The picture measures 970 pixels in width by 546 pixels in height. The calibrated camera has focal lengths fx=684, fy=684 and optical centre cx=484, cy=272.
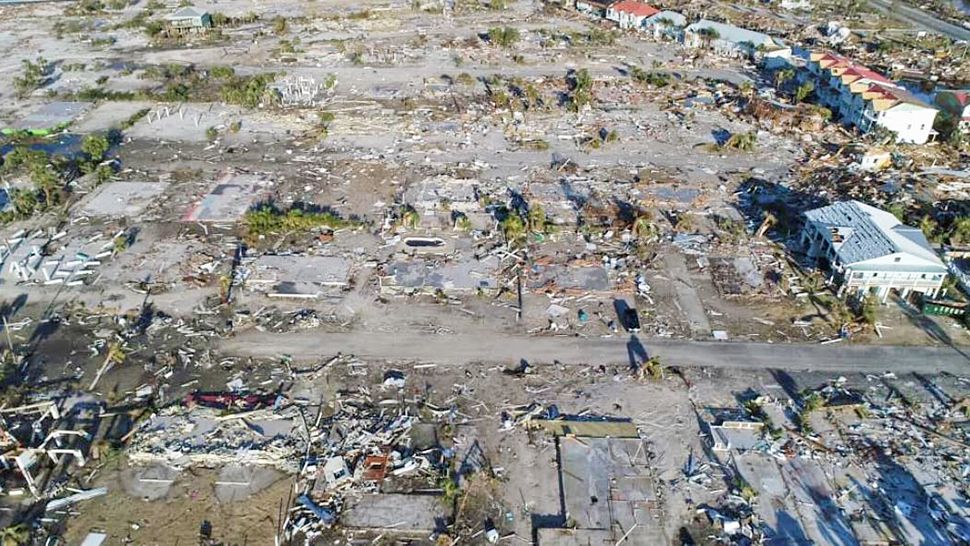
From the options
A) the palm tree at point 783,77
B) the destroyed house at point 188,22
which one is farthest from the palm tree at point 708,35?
the destroyed house at point 188,22

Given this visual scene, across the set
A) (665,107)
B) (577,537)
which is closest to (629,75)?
(665,107)

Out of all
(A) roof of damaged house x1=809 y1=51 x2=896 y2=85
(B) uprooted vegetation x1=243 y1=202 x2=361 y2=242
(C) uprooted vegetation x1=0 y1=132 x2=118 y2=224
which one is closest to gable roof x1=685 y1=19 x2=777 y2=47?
(A) roof of damaged house x1=809 y1=51 x2=896 y2=85

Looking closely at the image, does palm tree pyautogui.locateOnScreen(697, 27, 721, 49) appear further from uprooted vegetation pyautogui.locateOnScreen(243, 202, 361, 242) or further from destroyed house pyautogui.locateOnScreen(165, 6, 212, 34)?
destroyed house pyautogui.locateOnScreen(165, 6, 212, 34)

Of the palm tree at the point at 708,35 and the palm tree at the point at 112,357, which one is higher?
the palm tree at the point at 708,35

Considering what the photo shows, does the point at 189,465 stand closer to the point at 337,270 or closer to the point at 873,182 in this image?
the point at 337,270

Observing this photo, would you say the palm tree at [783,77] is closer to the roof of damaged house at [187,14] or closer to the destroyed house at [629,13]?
the destroyed house at [629,13]

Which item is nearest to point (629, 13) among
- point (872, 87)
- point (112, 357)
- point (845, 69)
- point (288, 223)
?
point (845, 69)
